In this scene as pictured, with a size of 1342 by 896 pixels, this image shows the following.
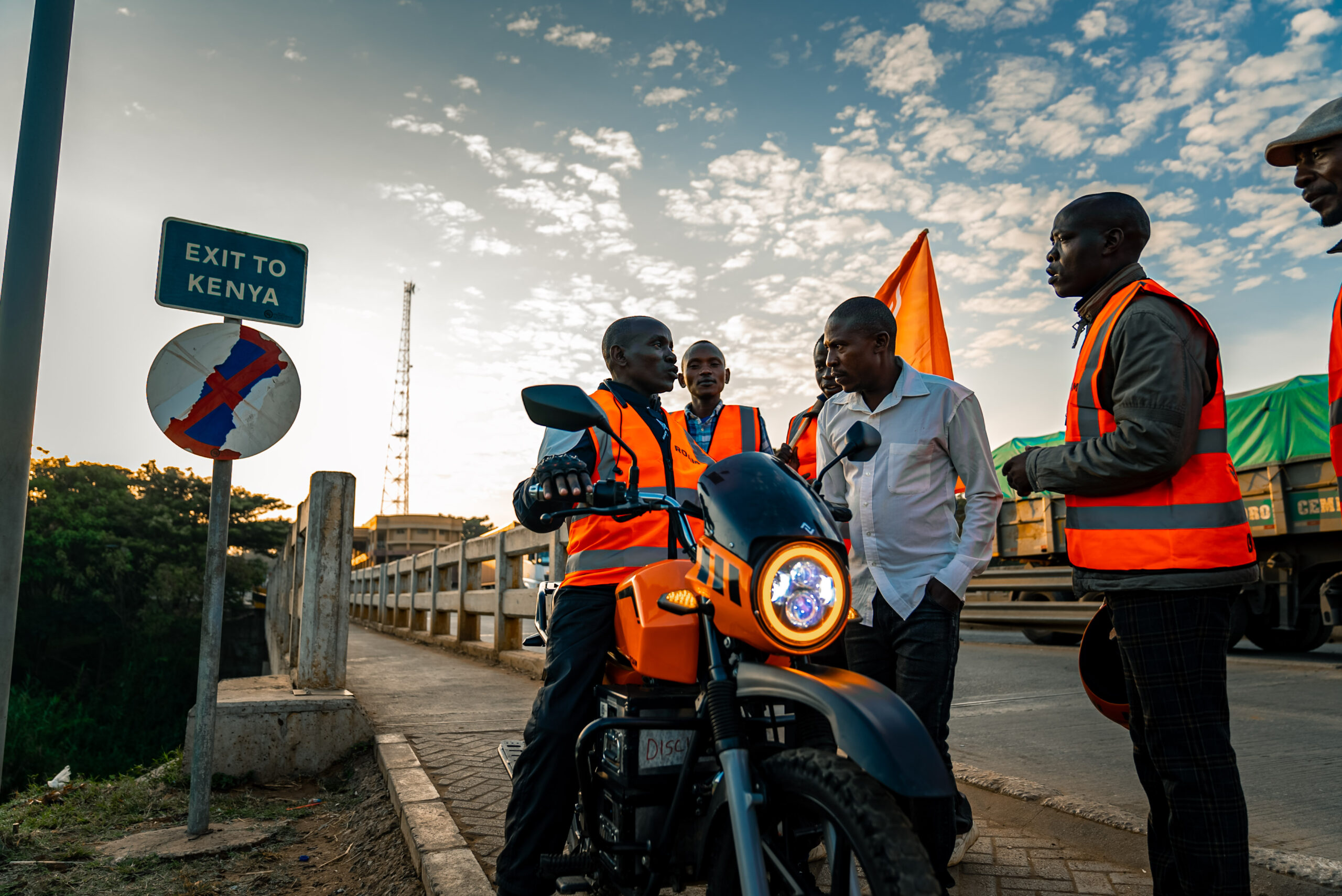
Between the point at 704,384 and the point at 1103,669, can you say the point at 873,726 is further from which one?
the point at 704,384

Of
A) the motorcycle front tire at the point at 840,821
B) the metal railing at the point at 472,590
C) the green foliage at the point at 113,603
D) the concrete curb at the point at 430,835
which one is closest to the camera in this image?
the motorcycle front tire at the point at 840,821

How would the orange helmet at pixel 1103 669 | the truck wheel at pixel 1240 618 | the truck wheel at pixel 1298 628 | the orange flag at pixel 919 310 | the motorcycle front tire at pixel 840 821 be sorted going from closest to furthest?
the motorcycle front tire at pixel 840 821
the orange helmet at pixel 1103 669
the orange flag at pixel 919 310
the truck wheel at pixel 1240 618
the truck wheel at pixel 1298 628

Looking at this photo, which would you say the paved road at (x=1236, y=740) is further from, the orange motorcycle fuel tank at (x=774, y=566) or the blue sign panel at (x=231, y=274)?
the blue sign panel at (x=231, y=274)

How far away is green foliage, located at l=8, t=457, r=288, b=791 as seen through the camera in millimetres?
21406

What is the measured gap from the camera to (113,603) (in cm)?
3084

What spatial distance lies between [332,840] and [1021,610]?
9527 mm

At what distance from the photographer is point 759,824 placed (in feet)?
5.73

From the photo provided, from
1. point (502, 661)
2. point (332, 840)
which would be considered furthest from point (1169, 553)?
point (502, 661)

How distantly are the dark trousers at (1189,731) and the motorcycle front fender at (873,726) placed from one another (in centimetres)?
80

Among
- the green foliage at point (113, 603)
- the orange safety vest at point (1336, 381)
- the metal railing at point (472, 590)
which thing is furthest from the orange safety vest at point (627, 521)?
the green foliage at point (113, 603)

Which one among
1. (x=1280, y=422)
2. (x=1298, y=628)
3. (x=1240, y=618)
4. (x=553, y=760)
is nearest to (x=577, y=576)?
(x=553, y=760)

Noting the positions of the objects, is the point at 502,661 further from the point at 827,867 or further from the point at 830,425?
the point at 827,867

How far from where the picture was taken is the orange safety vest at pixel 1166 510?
7.03ft

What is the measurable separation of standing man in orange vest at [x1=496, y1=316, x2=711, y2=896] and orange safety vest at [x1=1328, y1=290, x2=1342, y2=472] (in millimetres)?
1560
